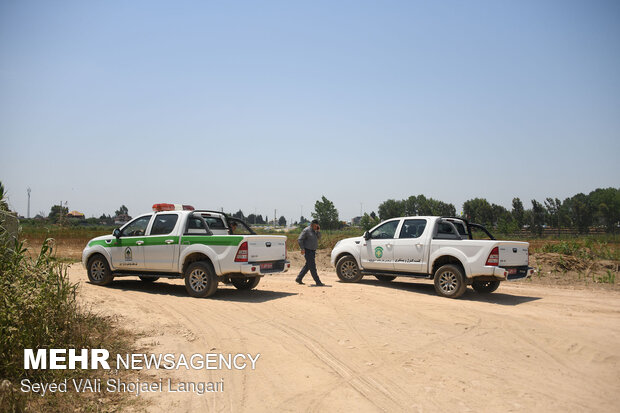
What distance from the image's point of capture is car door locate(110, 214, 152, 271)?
11.3 metres

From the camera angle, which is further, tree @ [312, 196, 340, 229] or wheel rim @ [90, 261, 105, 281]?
tree @ [312, 196, 340, 229]

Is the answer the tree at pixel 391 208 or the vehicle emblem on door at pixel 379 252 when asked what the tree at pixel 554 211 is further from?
the vehicle emblem on door at pixel 379 252

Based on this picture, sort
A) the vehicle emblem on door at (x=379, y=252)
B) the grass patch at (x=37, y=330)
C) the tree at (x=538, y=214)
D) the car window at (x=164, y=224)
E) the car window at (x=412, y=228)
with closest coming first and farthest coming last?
the grass patch at (x=37, y=330) → the car window at (x=164, y=224) → the car window at (x=412, y=228) → the vehicle emblem on door at (x=379, y=252) → the tree at (x=538, y=214)

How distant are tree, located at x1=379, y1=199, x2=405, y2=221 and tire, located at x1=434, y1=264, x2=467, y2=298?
7651 centimetres

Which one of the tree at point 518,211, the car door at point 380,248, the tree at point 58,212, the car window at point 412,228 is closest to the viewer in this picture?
the tree at point 58,212

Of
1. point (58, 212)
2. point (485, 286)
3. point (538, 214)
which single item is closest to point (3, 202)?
point (58, 212)

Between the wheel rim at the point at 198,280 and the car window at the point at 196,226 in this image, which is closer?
the wheel rim at the point at 198,280

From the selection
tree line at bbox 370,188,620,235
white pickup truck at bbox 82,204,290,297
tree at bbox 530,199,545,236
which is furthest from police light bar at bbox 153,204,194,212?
tree at bbox 530,199,545,236

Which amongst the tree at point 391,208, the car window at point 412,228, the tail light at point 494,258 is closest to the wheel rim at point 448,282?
the tail light at point 494,258

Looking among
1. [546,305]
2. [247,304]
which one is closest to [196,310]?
[247,304]

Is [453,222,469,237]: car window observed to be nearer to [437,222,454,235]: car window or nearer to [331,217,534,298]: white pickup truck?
[331,217,534,298]: white pickup truck

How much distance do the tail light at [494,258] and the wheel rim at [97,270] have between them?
9.43 meters

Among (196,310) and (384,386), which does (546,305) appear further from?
(196,310)

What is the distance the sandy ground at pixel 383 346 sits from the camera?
5.10 metres
